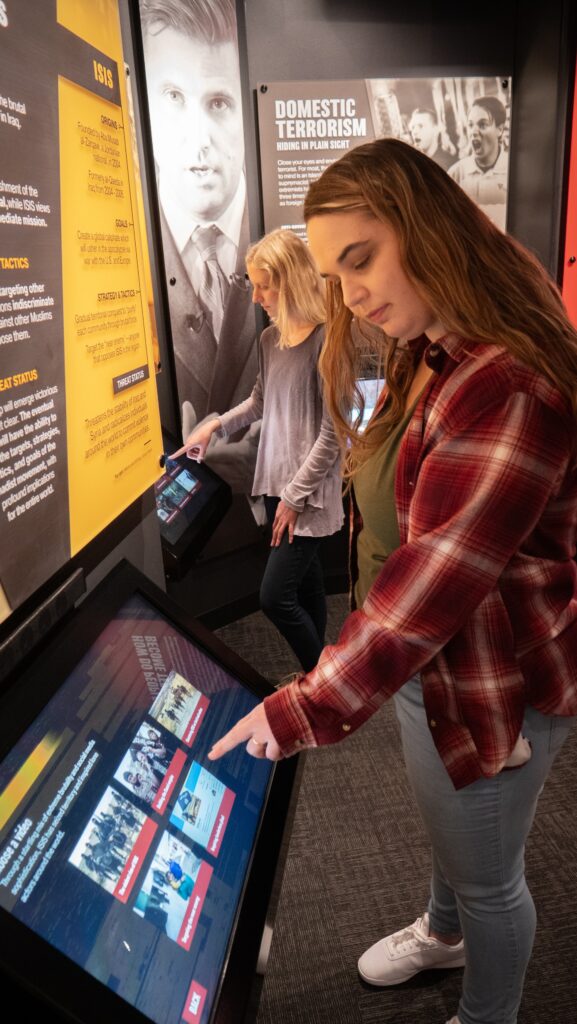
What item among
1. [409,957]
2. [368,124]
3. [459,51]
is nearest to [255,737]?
[409,957]

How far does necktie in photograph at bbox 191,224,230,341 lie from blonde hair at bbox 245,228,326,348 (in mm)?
712

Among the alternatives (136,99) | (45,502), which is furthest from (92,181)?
(136,99)

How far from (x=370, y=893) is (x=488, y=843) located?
1016 mm

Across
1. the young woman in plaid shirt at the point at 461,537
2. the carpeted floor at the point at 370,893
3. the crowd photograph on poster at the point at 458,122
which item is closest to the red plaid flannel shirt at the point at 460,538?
the young woman in plaid shirt at the point at 461,537

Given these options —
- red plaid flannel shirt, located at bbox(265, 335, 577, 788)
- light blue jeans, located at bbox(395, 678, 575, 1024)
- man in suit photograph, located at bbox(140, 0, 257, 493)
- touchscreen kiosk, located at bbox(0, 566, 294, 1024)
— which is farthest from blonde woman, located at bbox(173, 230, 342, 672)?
touchscreen kiosk, located at bbox(0, 566, 294, 1024)

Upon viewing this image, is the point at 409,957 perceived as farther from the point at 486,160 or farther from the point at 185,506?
the point at 486,160

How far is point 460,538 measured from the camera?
954mm

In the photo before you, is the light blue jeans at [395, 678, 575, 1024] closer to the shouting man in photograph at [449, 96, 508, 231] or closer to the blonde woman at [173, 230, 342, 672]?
the blonde woman at [173, 230, 342, 672]

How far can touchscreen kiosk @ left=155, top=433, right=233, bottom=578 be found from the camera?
258 centimetres

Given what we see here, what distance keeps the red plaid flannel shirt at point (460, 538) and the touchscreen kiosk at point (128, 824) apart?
0.11 m

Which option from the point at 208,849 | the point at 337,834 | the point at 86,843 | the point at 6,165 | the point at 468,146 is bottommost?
the point at 337,834

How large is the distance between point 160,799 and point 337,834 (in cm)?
173

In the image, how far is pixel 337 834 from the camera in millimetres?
2332

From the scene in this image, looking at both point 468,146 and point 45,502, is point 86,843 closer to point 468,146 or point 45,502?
point 45,502
